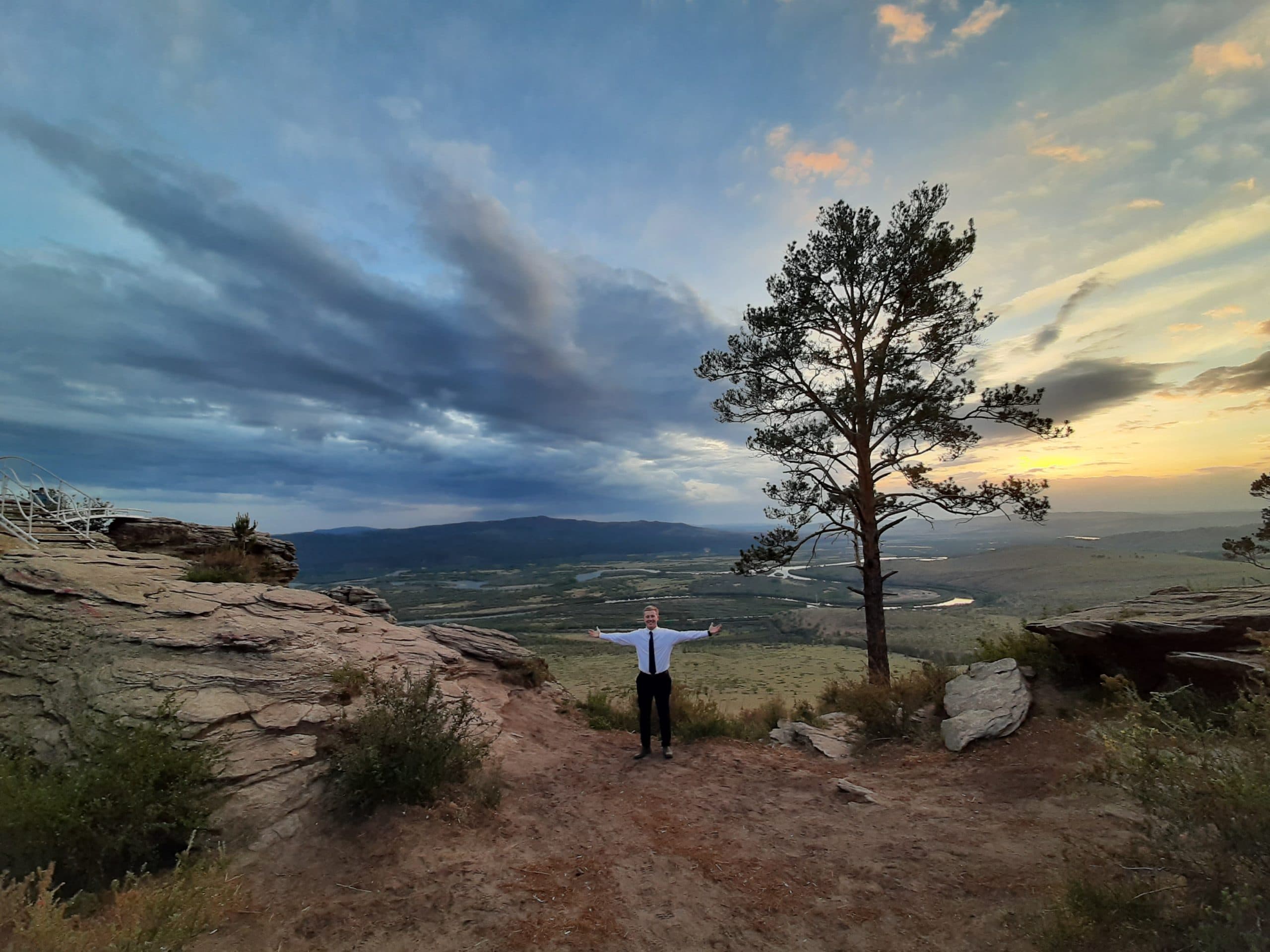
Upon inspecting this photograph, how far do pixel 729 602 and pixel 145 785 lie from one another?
91.7 meters

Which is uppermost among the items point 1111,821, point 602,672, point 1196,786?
point 1196,786

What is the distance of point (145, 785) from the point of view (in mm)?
5094

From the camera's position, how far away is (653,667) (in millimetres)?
8953

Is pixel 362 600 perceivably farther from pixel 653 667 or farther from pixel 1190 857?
pixel 1190 857

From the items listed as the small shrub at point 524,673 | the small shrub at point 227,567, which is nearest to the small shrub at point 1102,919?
the small shrub at point 524,673

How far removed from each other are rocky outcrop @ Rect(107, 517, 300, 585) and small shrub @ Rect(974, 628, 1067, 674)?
17531mm

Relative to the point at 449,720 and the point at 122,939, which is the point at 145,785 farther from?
the point at 449,720

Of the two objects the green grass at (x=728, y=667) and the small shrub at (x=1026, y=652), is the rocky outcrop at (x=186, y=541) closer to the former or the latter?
the green grass at (x=728, y=667)

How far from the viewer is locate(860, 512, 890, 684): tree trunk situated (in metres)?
12.7

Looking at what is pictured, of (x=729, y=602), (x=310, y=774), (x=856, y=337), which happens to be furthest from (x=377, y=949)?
(x=729, y=602)

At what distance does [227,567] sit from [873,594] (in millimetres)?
16488

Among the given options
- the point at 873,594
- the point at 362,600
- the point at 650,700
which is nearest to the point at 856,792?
the point at 650,700

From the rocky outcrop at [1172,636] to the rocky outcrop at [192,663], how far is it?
1001 centimetres

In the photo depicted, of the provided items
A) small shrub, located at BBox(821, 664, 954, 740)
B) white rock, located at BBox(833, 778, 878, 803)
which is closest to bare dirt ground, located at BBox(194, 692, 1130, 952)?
white rock, located at BBox(833, 778, 878, 803)
